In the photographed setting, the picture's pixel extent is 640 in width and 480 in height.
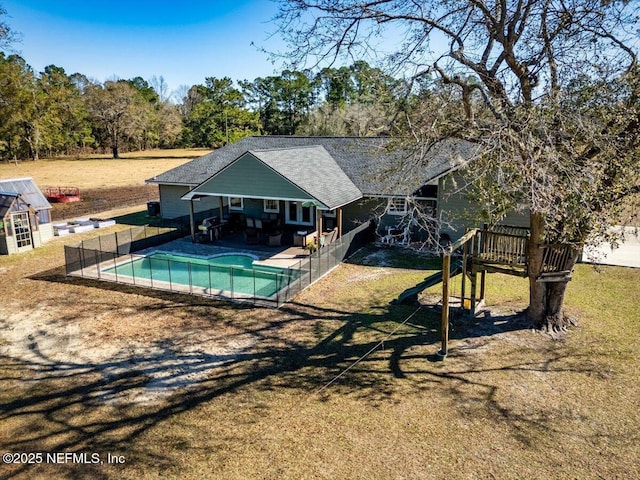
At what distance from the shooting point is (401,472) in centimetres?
703

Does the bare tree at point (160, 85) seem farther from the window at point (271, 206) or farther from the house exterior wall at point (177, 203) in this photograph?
the window at point (271, 206)

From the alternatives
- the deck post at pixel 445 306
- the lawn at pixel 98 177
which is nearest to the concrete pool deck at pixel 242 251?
the deck post at pixel 445 306

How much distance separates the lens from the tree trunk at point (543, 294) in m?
11.9

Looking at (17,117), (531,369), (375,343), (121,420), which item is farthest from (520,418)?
(17,117)

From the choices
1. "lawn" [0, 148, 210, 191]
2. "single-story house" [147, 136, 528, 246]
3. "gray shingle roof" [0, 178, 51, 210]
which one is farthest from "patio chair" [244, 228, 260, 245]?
"lawn" [0, 148, 210, 191]

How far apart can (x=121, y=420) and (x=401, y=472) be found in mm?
5160

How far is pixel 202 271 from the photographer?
17.4 m

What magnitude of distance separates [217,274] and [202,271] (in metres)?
0.80

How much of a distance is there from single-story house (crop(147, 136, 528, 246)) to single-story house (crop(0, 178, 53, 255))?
6.06 m

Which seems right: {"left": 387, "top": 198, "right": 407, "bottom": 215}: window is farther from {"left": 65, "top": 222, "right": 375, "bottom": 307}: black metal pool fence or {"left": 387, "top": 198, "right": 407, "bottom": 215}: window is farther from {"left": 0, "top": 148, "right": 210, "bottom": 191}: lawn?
{"left": 0, "top": 148, "right": 210, "bottom": 191}: lawn

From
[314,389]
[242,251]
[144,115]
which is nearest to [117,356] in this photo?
[314,389]

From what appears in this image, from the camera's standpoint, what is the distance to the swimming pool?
14961 millimetres

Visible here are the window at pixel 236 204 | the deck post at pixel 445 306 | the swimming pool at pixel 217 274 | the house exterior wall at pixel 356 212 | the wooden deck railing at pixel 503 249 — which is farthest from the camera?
the window at pixel 236 204

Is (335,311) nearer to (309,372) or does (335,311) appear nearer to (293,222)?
(309,372)
